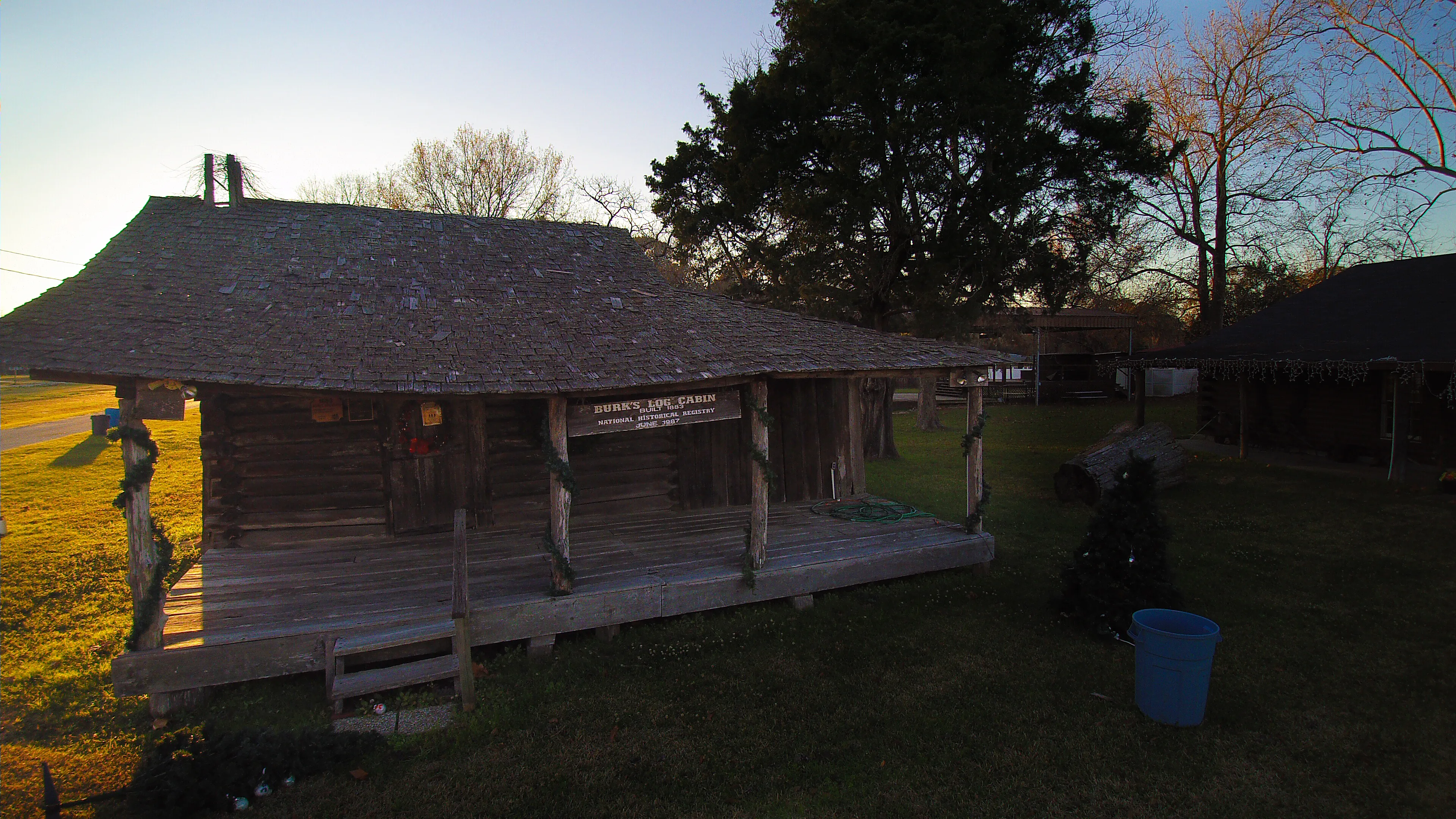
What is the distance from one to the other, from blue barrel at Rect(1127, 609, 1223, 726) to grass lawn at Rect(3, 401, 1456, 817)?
0.16 metres

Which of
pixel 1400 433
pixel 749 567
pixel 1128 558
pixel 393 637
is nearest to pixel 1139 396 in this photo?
pixel 1400 433

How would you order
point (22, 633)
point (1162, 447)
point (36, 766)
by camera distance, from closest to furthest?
point (36, 766), point (22, 633), point (1162, 447)

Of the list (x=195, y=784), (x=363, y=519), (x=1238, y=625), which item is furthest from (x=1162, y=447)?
(x=195, y=784)

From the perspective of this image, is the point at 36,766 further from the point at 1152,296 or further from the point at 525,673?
the point at 1152,296

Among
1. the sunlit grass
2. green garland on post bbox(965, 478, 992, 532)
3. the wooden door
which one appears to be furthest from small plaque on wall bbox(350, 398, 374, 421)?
green garland on post bbox(965, 478, 992, 532)

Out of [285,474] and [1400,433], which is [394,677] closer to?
[285,474]

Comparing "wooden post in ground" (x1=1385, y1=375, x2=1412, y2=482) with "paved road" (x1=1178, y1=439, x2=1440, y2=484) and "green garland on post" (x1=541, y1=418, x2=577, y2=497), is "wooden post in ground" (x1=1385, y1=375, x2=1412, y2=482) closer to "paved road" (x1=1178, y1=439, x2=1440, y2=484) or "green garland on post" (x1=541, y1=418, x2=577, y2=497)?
"paved road" (x1=1178, y1=439, x2=1440, y2=484)

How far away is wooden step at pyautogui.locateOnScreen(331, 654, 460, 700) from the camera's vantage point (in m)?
5.86

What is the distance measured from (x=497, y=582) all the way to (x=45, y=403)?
1669 inches

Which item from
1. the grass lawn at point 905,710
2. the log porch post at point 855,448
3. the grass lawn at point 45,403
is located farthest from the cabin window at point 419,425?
the grass lawn at point 45,403

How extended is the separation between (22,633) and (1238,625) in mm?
13569

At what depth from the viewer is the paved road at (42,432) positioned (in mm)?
22750

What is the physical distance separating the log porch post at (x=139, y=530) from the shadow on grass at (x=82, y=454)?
17288mm

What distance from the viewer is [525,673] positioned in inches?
260
